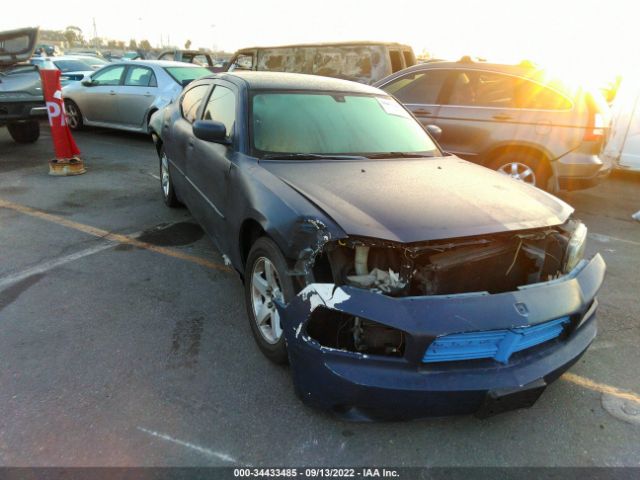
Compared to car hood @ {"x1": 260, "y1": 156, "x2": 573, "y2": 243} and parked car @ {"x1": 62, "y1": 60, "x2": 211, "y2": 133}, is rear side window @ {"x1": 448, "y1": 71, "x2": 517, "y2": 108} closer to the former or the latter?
car hood @ {"x1": 260, "y1": 156, "x2": 573, "y2": 243}

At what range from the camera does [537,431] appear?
231 cm

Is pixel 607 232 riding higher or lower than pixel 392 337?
lower

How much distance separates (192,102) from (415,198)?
9.78 ft

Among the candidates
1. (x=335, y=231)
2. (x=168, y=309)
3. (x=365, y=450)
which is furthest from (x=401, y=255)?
(x=168, y=309)

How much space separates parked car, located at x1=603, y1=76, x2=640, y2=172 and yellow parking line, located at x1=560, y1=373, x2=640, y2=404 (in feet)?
16.9

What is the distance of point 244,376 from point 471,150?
465 cm

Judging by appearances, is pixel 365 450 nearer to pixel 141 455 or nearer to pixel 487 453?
pixel 487 453

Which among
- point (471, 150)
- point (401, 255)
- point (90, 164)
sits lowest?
point (90, 164)

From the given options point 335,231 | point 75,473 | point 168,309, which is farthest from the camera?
point 168,309

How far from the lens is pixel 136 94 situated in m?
9.08

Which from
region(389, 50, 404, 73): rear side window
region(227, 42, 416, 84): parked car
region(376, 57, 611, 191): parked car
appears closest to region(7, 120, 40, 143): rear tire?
region(227, 42, 416, 84): parked car

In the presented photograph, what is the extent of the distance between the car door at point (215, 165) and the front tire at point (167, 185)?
1136 mm

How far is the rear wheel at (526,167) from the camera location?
5.71m

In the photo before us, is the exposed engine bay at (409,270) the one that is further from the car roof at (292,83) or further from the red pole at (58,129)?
the red pole at (58,129)
